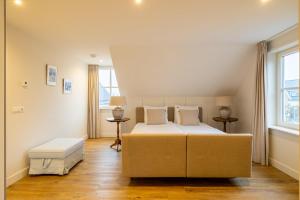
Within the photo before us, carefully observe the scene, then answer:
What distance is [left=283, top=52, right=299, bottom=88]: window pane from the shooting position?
3.56 m

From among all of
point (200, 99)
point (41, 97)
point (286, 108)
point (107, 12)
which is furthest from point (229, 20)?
point (41, 97)

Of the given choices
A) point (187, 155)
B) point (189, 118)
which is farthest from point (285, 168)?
point (189, 118)

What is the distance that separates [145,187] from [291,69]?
9.87 ft

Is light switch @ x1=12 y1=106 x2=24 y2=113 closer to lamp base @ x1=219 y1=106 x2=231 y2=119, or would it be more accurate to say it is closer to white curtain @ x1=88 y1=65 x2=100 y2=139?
white curtain @ x1=88 y1=65 x2=100 y2=139

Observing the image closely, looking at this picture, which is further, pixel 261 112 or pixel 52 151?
pixel 261 112

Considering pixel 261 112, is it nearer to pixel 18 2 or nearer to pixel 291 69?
pixel 291 69

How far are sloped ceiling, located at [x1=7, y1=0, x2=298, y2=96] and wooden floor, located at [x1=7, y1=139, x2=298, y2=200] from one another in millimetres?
2228

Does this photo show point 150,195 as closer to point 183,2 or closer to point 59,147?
point 59,147

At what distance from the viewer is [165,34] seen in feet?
11.9

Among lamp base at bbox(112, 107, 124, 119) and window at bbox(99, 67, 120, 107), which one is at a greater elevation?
window at bbox(99, 67, 120, 107)

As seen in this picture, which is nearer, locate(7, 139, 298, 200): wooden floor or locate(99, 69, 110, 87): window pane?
locate(7, 139, 298, 200): wooden floor

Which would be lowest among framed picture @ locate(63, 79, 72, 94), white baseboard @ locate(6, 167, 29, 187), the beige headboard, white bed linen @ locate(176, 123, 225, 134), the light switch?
white baseboard @ locate(6, 167, 29, 187)

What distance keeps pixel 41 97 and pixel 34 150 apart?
988 millimetres

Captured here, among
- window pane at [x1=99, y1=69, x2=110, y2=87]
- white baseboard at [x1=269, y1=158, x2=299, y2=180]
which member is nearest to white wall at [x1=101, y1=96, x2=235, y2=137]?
window pane at [x1=99, y1=69, x2=110, y2=87]
